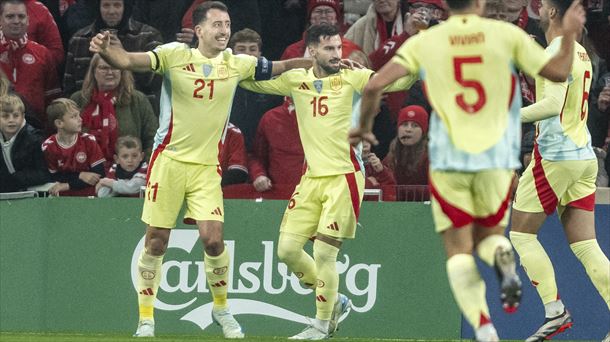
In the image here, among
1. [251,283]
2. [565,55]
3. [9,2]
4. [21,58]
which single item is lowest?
[251,283]

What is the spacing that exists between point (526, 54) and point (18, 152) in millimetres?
6486

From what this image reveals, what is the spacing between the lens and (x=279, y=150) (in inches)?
577

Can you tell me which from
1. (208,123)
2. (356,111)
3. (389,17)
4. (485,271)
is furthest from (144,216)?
(389,17)

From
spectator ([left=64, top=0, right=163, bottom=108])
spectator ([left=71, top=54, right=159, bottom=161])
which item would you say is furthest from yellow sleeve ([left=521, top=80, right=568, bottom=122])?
Answer: spectator ([left=64, top=0, right=163, bottom=108])

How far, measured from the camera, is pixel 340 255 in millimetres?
14117

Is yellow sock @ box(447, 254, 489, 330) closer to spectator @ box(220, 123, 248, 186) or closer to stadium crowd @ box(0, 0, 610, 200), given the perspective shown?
stadium crowd @ box(0, 0, 610, 200)

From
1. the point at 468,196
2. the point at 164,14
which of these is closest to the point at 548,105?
the point at 468,196

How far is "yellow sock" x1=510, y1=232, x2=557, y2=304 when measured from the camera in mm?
12109

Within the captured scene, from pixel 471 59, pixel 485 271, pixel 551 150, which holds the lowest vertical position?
pixel 485 271

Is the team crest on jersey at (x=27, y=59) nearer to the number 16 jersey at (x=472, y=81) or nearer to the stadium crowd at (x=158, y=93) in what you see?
the stadium crowd at (x=158, y=93)

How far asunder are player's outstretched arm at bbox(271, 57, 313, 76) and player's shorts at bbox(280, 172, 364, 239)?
3.14 feet

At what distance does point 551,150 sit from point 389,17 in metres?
4.04

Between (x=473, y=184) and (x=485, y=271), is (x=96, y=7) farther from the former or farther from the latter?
(x=473, y=184)

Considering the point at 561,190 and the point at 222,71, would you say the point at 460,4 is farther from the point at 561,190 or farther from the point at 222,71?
the point at 222,71
